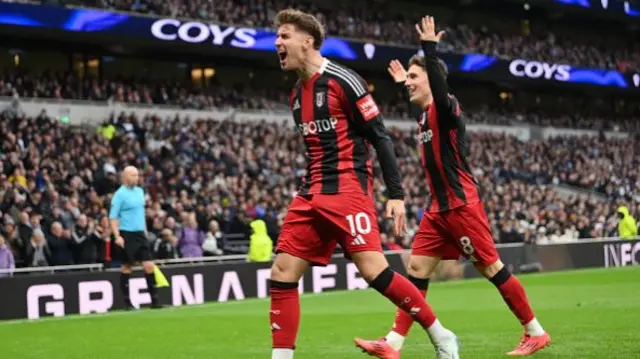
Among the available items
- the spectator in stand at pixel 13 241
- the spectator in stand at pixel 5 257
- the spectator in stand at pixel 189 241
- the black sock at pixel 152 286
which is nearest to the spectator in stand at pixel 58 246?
the spectator in stand at pixel 13 241

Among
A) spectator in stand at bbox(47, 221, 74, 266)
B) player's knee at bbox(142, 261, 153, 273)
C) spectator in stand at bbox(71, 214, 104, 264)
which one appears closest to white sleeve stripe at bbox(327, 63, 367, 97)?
player's knee at bbox(142, 261, 153, 273)

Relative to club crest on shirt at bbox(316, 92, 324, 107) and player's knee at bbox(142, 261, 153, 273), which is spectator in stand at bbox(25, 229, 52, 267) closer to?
player's knee at bbox(142, 261, 153, 273)

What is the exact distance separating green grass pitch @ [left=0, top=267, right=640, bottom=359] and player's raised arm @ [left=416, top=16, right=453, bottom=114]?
2.03 meters

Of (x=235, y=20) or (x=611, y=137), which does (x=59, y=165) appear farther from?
(x=611, y=137)

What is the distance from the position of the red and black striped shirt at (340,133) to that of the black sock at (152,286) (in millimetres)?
10212

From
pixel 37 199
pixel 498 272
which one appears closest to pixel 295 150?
pixel 37 199

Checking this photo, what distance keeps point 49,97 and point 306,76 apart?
27.1m

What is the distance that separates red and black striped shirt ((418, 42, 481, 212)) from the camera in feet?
29.1

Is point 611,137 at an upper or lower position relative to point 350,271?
upper

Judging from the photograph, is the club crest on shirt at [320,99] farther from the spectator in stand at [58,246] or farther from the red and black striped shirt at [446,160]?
the spectator in stand at [58,246]

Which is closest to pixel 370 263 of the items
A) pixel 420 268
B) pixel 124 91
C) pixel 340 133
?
pixel 340 133

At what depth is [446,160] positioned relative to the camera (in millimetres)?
8945

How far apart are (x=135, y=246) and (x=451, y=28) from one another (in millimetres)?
38695

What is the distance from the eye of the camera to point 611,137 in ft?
185
